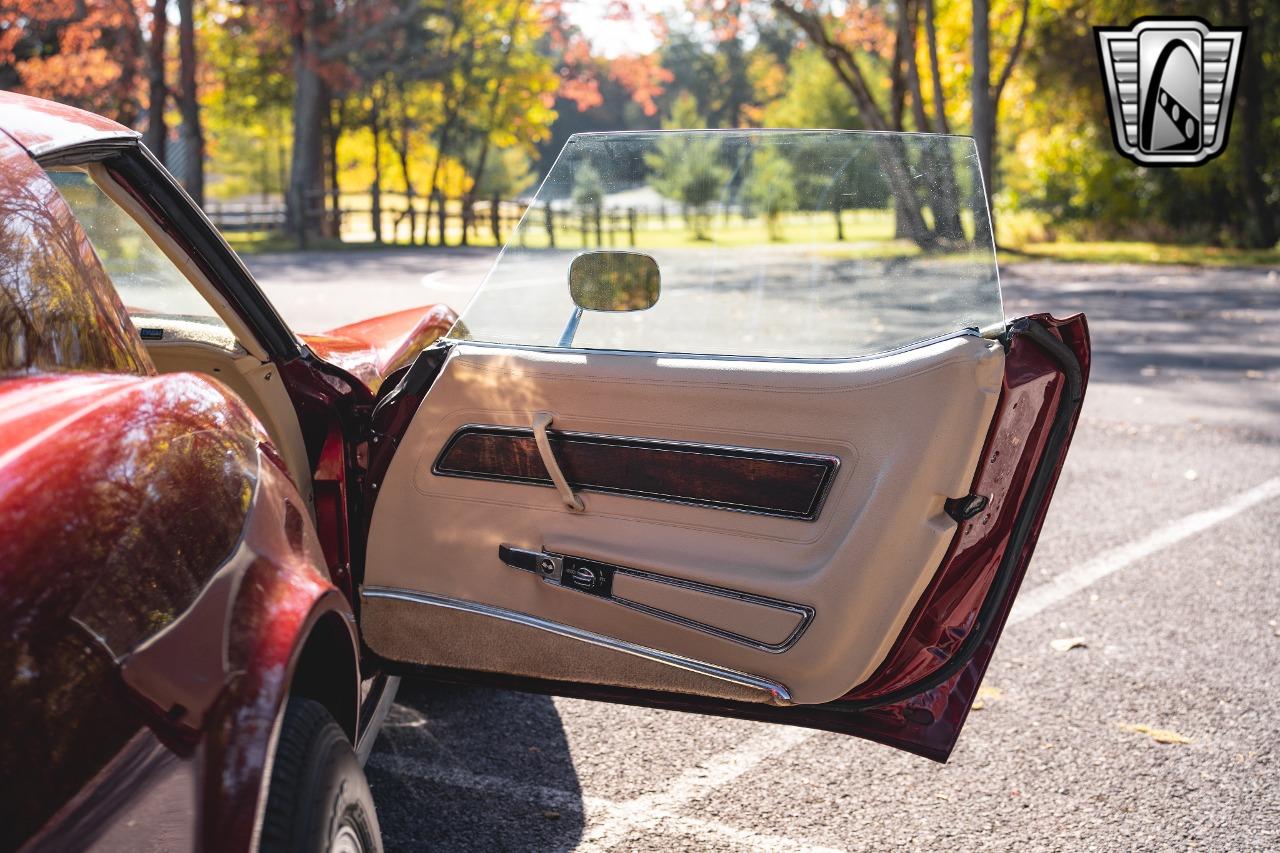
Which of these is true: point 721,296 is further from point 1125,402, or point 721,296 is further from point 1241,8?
point 1241,8

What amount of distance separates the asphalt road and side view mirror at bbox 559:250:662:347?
4.19ft

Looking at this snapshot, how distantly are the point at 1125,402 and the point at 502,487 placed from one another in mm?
7064

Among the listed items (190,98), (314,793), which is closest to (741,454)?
(314,793)

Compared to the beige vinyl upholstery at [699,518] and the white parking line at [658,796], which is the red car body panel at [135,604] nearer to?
the beige vinyl upholstery at [699,518]

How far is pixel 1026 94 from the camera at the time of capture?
2777cm

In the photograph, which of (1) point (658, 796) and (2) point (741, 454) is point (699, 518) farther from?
(1) point (658, 796)

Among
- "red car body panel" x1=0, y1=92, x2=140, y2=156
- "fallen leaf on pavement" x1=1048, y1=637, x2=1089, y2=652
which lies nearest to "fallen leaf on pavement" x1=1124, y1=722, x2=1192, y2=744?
"fallen leaf on pavement" x1=1048, y1=637, x2=1089, y2=652

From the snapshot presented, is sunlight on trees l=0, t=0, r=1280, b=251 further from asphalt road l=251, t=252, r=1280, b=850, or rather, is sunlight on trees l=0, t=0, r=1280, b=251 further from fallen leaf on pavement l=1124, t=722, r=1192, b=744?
fallen leaf on pavement l=1124, t=722, r=1192, b=744

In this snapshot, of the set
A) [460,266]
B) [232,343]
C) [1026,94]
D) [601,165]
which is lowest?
[460,266]

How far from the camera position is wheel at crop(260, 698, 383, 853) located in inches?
68.4

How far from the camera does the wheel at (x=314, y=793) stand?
5.70 ft

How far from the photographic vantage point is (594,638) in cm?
267

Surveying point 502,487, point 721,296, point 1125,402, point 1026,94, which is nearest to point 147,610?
point 502,487

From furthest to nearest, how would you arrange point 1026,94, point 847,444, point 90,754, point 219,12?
1. point 219,12
2. point 1026,94
3. point 847,444
4. point 90,754
